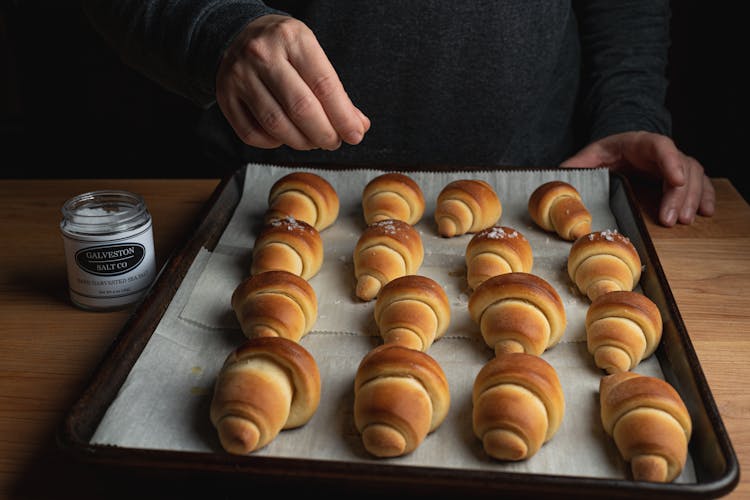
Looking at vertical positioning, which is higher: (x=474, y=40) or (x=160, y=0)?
(x=160, y=0)

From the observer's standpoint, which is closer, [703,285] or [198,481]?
[198,481]

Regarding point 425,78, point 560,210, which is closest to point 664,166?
point 560,210

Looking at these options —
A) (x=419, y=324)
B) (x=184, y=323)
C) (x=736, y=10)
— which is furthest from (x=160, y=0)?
(x=736, y=10)

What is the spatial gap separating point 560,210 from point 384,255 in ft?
1.20

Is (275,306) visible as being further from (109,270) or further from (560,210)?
(560,210)

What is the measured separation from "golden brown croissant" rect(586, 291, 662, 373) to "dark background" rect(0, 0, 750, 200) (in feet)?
5.15

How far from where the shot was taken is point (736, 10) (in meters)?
2.32

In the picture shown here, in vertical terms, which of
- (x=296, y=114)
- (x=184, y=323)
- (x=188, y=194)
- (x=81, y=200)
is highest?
(x=296, y=114)

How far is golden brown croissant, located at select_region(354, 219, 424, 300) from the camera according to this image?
1.28m

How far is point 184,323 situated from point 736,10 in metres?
1.95

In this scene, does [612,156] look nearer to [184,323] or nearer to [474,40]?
[474,40]

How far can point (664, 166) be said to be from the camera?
158 centimetres

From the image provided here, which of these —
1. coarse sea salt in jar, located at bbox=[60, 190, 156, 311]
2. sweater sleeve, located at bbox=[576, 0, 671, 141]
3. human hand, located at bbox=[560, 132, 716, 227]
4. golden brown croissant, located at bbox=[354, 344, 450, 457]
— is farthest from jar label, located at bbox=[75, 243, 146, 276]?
sweater sleeve, located at bbox=[576, 0, 671, 141]

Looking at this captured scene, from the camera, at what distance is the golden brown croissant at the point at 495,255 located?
129 cm
